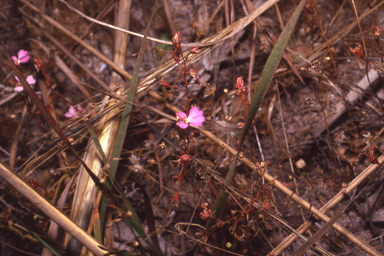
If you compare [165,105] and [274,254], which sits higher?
[165,105]

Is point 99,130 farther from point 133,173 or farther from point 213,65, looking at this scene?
point 213,65

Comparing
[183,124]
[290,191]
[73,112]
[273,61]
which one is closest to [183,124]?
[183,124]

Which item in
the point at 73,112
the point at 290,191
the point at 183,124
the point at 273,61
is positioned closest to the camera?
the point at 273,61

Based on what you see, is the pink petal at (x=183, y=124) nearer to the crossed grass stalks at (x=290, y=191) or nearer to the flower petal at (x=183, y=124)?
the flower petal at (x=183, y=124)

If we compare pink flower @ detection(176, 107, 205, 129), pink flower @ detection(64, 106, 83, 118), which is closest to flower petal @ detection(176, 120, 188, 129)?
pink flower @ detection(176, 107, 205, 129)

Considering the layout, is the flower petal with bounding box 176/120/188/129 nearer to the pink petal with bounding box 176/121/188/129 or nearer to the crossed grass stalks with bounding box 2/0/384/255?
the pink petal with bounding box 176/121/188/129

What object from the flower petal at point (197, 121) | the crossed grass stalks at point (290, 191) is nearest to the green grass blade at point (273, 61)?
the flower petal at point (197, 121)

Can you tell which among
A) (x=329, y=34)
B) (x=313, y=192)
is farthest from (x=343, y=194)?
(x=329, y=34)

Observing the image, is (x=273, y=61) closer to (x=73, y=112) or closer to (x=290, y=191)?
(x=290, y=191)
